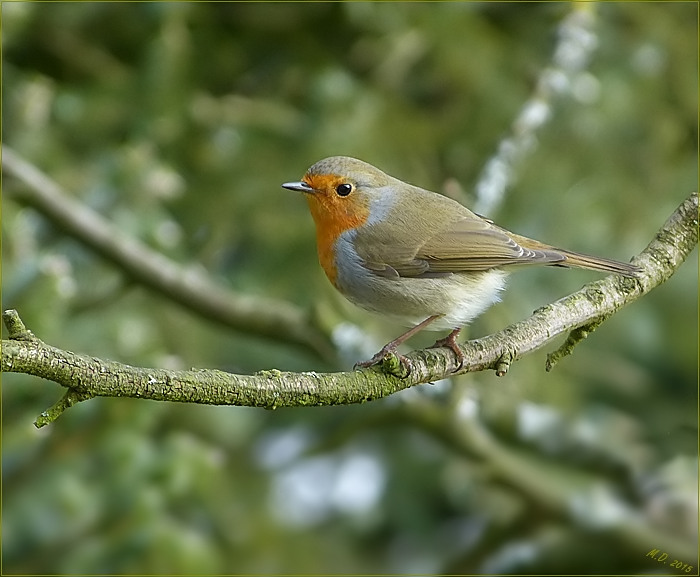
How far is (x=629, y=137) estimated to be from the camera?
500 centimetres

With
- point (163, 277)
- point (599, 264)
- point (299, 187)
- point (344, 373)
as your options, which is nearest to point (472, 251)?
point (599, 264)

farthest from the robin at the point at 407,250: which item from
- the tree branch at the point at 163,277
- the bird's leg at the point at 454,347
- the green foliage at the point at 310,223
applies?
the tree branch at the point at 163,277

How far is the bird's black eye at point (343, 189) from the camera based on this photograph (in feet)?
9.64

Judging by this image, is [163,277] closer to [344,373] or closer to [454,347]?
[454,347]

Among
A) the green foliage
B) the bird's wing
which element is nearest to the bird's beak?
the bird's wing

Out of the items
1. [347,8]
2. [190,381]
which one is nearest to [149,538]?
[190,381]

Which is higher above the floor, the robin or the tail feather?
the robin

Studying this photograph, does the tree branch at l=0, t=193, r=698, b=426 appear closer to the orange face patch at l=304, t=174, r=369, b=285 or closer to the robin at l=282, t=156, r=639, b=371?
the robin at l=282, t=156, r=639, b=371

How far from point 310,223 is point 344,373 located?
239 cm

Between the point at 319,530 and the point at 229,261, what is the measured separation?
152 cm

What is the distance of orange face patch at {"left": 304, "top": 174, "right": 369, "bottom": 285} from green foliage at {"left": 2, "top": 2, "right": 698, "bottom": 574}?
52 cm

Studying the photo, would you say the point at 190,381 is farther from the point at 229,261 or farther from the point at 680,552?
the point at 229,261

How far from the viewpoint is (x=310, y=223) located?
4262 millimetres

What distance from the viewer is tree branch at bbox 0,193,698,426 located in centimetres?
153
